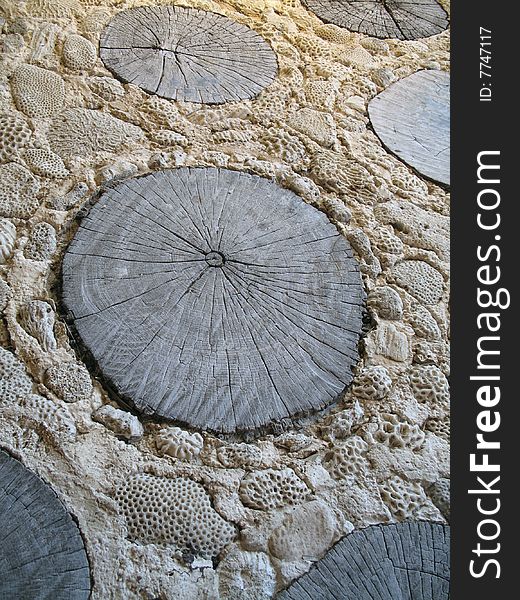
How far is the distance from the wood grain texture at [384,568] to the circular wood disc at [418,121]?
5.55ft

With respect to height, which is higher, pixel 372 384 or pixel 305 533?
pixel 372 384

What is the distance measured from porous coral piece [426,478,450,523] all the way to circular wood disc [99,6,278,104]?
1.95 meters

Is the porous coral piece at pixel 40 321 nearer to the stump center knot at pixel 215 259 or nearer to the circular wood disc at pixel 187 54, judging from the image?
the stump center knot at pixel 215 259

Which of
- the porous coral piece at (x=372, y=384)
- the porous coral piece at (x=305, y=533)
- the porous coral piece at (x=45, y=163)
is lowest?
the porous coral piece at (x=305, y=533)

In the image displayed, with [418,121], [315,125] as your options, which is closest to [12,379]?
[315,125]

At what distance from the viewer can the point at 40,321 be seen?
2170 millimetres

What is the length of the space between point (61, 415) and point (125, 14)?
7.59 feet

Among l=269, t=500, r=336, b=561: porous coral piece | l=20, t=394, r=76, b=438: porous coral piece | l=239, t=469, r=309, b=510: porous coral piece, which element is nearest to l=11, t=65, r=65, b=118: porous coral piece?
l=20, t=394, r=76, b=438: porous coral piece

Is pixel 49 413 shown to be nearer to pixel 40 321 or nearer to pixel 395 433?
pixel 40 321

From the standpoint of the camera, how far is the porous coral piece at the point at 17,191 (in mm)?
2479

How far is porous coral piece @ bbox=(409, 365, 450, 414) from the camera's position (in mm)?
2221

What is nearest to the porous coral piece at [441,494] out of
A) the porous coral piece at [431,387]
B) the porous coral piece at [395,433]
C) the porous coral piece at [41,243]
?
the porous coral piece at [395,433]

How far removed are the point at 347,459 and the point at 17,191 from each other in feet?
5.03

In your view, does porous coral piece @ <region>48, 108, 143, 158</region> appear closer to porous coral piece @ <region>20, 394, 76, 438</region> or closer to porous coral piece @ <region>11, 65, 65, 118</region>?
porous coral piece @ <region>11, 65, 65, 118</region>
